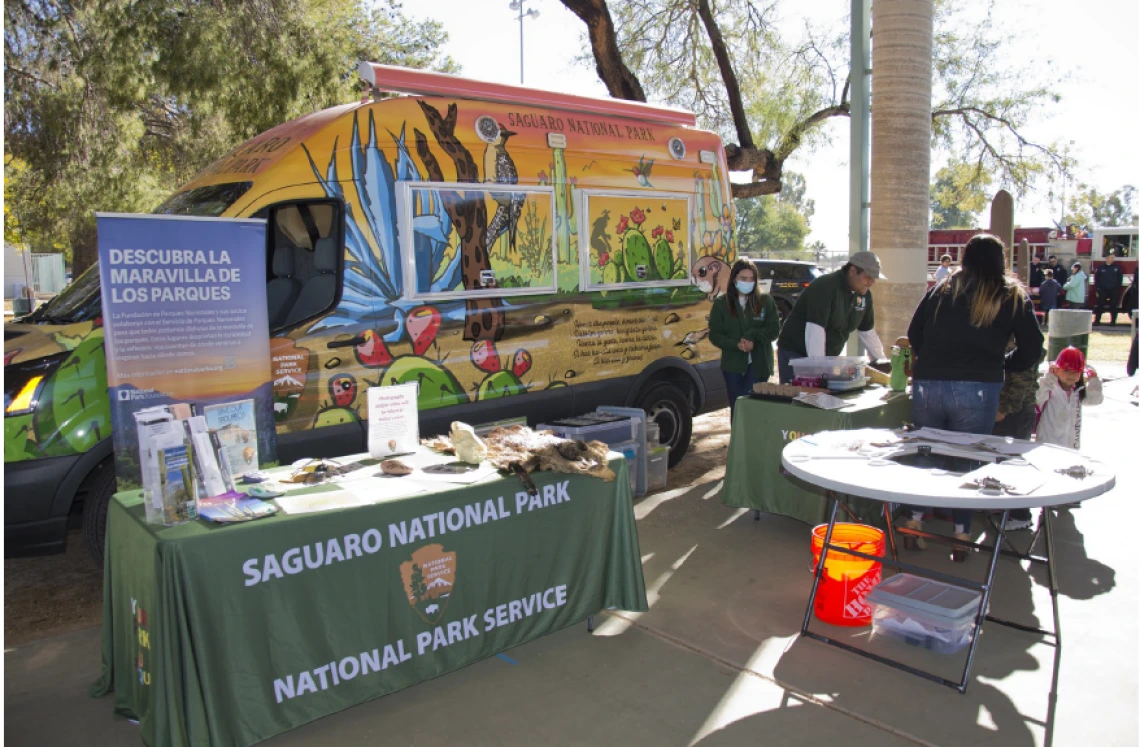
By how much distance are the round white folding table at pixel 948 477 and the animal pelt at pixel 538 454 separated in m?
0.88

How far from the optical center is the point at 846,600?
4.23 metres

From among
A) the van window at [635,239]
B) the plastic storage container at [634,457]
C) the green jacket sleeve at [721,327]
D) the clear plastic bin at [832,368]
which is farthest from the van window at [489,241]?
the clear plastic bin at [832,368]

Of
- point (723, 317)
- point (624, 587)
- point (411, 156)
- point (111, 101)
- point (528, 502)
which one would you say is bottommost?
point (624, 587)

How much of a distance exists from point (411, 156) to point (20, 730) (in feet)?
11.9

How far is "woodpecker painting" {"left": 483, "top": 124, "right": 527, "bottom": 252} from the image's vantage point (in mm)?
5828

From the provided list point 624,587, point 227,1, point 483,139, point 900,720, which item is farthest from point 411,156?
point 227,1

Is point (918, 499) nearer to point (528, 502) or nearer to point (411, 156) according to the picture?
Answer: point (528, 502)

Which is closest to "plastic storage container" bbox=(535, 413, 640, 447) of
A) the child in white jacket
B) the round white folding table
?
the round white folding table

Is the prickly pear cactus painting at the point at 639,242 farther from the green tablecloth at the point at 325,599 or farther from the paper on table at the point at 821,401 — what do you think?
the green tablecloth at the point at 325,599

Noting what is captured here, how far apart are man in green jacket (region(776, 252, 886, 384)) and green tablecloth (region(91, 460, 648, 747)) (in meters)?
2.72

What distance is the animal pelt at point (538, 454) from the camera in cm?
383

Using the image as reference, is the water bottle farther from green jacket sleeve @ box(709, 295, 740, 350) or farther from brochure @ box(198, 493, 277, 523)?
brochure @ box(198, 493, 277, 523)

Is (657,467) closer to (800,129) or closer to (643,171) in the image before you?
(643,171)

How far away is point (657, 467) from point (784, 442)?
4.71 feet
